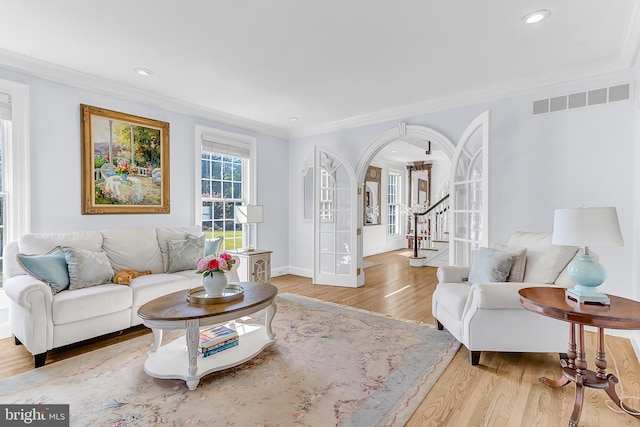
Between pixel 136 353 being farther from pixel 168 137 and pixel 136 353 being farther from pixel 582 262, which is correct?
pixel 582 262

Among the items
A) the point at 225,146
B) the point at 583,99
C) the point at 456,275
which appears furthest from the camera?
the point at 225,146

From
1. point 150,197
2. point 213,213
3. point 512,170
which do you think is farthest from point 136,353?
point 512,170

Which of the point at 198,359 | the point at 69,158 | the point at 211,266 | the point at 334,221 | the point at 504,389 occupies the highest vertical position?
the point at 69,158

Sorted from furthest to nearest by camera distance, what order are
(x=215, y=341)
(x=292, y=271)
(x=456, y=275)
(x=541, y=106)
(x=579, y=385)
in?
(x=292, y=271)
(x=541, y=106)
(x=456, y=275)
(x=215, y=341)
(x=579, y=385)

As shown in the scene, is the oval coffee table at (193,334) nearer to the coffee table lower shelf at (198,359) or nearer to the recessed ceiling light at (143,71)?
the coffee table lower shelf at (198,359)

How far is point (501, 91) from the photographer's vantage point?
3861 millimetres

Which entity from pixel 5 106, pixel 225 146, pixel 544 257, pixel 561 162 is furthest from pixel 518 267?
pixel 5 106

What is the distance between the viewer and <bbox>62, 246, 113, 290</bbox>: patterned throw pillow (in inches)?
117

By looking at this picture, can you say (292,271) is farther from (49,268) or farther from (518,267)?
(518,267)

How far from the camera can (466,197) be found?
3.93m

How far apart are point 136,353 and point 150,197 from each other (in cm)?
209

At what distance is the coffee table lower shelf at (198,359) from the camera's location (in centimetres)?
223

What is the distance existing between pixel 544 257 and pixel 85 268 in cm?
402

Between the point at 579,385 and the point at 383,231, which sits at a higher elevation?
the point at 383,231
